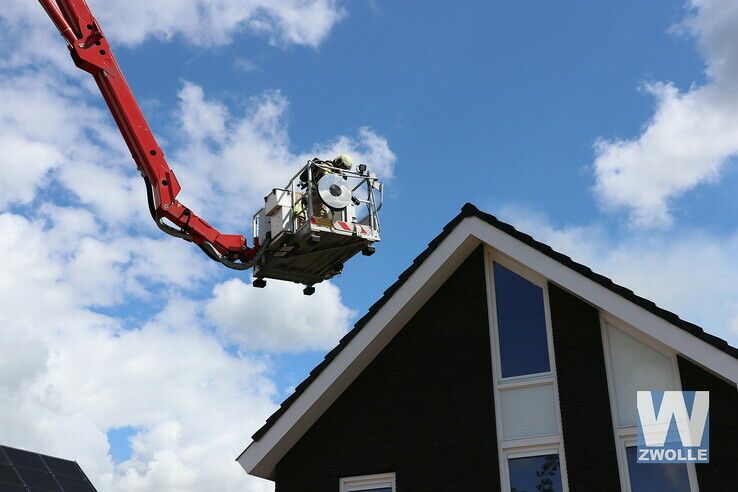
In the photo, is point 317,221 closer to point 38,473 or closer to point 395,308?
point 395,308

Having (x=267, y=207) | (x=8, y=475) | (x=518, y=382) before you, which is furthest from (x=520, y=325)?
(x=8, y=475)

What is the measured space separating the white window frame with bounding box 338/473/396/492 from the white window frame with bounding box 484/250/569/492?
5.44 ft

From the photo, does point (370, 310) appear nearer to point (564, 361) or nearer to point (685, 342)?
point (564, 361)

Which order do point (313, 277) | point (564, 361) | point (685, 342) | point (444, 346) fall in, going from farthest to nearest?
point (313, 277) < point (444, 346) < point (564, 361) < point (685, 342)

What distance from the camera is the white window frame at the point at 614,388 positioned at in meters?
11.4

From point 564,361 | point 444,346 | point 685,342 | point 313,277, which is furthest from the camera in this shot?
point 313,277

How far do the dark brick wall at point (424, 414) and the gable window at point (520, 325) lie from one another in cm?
25

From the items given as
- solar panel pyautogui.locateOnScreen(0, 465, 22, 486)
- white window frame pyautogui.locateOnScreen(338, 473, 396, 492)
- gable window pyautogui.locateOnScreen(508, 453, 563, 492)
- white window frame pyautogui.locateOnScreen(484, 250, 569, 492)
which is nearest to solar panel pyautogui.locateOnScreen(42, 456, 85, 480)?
solar panel pyautogui.locateOnScreen(0, 465, 22, 486)

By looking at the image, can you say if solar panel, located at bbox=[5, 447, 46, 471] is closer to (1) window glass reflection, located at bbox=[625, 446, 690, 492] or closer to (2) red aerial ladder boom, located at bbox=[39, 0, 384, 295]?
(2) red aerial ladder boom, located at bbox=[39, 0, 384, 295]

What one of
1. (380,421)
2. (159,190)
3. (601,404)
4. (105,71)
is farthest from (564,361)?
(105,71)

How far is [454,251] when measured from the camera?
13.4 metres

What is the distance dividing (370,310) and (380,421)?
163cm

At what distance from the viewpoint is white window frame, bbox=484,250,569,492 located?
39.5 ft

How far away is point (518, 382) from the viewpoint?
12.6 m
